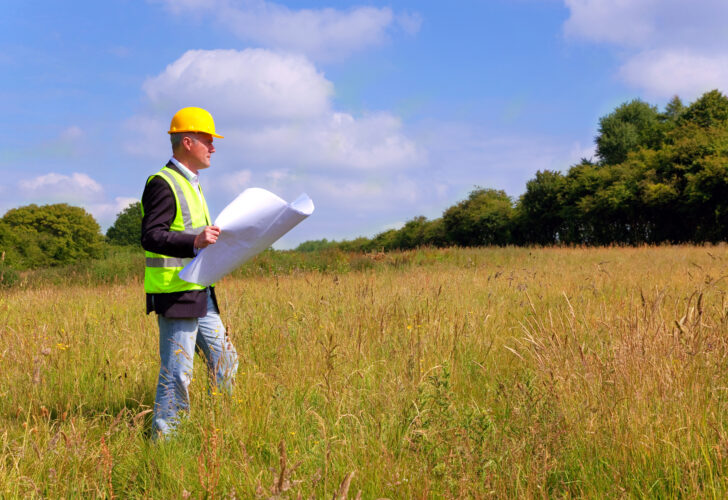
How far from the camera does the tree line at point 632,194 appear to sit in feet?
85.9

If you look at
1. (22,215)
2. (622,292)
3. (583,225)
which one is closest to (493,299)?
(622,292)

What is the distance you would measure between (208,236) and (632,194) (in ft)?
104

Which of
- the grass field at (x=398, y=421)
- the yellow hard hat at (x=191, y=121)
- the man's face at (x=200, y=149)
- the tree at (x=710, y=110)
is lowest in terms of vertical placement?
the grass field at (x=398, y=421)

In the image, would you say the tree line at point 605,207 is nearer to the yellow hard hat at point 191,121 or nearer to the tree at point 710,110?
the tree at point 710,110

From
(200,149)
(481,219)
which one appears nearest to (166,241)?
Result: (200,149)

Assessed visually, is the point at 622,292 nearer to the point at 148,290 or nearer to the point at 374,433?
the point at 374,433

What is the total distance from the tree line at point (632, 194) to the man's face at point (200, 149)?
16263 millimetres

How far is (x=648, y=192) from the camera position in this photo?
27172 mm

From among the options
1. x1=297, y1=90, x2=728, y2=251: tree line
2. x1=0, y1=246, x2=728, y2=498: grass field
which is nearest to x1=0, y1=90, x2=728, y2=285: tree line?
x1=297, y1=90, x2=728, y2=251: tree line

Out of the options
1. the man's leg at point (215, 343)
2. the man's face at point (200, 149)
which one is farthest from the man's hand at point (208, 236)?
the man's face at point (200, 149)

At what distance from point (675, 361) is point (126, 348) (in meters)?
4.35

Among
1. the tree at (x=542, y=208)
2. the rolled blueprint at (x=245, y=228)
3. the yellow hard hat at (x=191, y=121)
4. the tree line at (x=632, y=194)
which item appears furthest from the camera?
the tree at (x=542, y=208)

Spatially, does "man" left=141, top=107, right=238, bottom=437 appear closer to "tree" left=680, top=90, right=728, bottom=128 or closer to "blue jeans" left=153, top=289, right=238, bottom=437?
"blue jeans" left=153, top=289, right=238, bottom=437

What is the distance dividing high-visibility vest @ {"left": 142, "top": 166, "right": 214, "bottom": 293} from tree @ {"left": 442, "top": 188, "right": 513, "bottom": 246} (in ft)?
128
